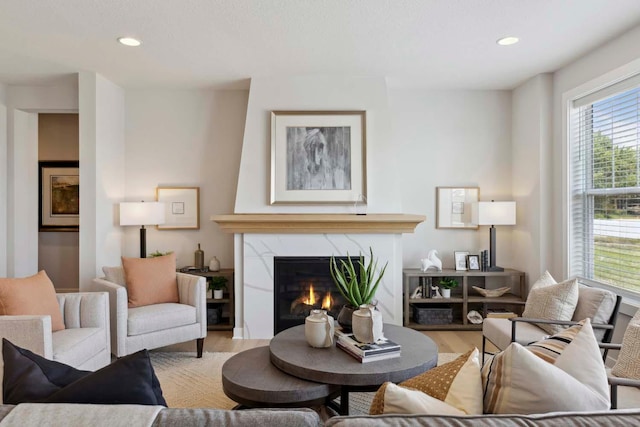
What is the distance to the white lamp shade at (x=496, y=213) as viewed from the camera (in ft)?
13.6

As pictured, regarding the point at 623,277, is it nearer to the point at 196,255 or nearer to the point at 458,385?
the point at 458,385

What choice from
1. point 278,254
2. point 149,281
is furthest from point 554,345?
point 149,281

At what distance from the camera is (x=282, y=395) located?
Answer: 192 centimetres

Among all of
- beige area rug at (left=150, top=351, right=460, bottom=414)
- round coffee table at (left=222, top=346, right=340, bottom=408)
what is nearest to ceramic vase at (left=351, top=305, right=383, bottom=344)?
round coffee table at (left=222, top=346, right=340, bottom=408)

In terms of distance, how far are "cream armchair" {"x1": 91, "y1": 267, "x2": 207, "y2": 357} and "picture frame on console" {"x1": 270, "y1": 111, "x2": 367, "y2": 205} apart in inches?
48.0

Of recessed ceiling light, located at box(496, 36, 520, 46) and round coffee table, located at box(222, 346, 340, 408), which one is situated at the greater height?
recessed ceiling light, located at box(496, 36, 520, 46)

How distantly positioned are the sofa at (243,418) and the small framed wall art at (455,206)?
3.64 m

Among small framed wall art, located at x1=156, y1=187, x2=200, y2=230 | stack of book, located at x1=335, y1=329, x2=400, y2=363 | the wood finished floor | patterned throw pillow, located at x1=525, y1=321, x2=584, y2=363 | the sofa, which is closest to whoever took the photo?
the sofa

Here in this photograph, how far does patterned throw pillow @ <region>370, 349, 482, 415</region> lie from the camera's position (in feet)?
3.14

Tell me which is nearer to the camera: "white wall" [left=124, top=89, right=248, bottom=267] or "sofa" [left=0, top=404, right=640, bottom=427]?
"sofa" [left=0, top=404, right=640, bottom=427]

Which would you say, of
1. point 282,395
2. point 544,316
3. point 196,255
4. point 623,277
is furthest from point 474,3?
point 196,255

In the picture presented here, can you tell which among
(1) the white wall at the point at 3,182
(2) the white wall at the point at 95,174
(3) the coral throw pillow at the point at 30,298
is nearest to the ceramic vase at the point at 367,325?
(3) the coral throw pillow at the point at 30,298

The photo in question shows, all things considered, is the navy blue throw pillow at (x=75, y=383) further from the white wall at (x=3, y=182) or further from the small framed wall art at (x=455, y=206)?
the white wall at (x=3, y=182)

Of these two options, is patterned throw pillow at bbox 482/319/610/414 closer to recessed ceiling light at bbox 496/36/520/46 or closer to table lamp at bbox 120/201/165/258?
recessed ceiling light at bbox 496/36/520/46
